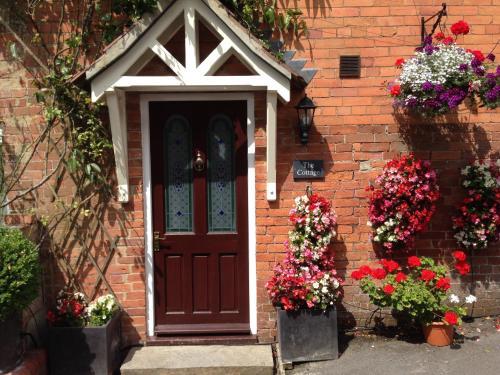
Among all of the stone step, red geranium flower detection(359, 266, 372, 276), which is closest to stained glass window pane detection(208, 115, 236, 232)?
the stone step

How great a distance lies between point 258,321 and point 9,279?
238 centimetres

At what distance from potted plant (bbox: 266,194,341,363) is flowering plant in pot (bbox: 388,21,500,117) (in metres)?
1.34

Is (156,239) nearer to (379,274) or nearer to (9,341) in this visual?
(9,341)

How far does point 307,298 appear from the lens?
14.8ft

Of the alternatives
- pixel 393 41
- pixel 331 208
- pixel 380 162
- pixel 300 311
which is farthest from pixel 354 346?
pixel 393 41

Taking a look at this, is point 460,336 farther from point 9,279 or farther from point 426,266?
point 9,279

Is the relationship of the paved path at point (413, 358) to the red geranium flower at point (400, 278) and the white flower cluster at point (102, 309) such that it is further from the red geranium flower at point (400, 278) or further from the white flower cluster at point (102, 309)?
the white flower cluster at point (102, 309)

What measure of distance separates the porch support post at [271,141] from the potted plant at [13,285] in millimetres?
2195

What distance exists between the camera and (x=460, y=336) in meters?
4.90

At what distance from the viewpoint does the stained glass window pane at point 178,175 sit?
→ 16.5 feet

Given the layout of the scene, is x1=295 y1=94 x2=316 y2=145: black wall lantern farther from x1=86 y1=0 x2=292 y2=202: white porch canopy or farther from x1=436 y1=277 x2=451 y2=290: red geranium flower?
x1=436 y1=277 x2=451 y2=290: red geranium flower

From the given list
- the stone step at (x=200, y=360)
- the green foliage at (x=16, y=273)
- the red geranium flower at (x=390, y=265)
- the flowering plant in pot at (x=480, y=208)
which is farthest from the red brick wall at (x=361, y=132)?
the green foliage at (x=16, y=273)

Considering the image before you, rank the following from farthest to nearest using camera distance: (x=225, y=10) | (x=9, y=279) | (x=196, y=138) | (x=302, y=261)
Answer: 1. (x=196, y=138)
2. (x=302, y=261)
3. (x=225, y=10)
4. (x=9, y=279)

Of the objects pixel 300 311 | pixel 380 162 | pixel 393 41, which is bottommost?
pixel 300 311
